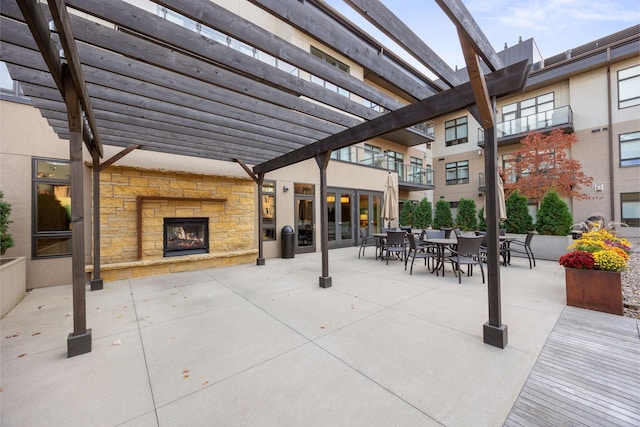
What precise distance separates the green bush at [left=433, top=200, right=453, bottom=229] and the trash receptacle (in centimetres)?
655

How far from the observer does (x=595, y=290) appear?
3.67m

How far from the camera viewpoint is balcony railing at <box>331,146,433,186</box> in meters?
10.9

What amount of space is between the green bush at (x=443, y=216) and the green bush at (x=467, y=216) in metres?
0.80

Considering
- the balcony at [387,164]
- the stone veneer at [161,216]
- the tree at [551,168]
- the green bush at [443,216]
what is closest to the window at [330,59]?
the balcony at [387,164]

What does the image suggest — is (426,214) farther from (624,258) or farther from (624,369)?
(624,369)

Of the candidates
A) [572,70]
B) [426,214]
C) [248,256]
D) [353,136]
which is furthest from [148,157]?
[572,70]

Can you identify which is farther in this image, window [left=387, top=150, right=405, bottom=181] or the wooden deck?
window [left=387, top=150, right=405, bottom=181]

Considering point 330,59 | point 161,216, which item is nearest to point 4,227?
point 161,216

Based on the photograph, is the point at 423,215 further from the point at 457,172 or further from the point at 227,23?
the point at 227,23

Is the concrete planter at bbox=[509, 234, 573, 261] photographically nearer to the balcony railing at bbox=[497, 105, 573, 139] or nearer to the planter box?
the planter box

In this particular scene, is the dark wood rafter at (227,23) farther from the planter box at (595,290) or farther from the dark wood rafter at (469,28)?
the planter box at (595,290)

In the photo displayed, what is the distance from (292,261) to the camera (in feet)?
26.0

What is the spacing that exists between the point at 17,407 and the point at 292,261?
6.15 meters

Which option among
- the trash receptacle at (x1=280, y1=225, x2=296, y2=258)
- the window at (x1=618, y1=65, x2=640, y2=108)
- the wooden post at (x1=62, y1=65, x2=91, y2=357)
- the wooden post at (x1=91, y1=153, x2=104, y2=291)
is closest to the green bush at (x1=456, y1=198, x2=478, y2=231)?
the trash receptacle at (x1=280, y1=225, x2=296, y2=258)
